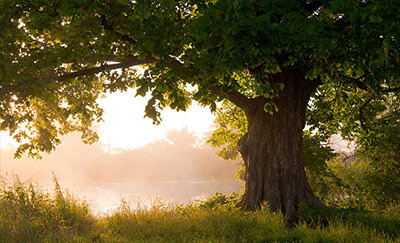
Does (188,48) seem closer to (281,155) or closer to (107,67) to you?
(107,67)

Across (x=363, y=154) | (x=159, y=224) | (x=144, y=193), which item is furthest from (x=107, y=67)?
(x=144, y=193)

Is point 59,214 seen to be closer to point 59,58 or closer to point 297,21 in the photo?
point 59,58

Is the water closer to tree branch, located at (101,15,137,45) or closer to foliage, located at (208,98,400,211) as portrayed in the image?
foliage, located at (208,98,400,211)

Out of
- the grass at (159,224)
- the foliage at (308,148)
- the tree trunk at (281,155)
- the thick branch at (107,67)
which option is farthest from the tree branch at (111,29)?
the foliage at (308,148)

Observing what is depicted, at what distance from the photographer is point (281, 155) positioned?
9.16m

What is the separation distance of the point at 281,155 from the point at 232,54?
14.6 ft

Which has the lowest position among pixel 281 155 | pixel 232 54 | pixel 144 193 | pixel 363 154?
pixel 144 193

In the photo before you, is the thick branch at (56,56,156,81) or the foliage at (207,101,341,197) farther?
the foliage at (207,101,341,197)

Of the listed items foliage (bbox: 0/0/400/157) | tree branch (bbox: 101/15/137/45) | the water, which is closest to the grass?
foliage (bbox: 0/0/400/157)

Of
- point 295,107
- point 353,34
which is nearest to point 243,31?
point 353,34

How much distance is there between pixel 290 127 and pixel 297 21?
166 inches

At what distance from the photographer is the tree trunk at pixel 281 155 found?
8945 millimetres

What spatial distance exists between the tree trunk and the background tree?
3 centimetres

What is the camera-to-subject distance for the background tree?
5816mm
